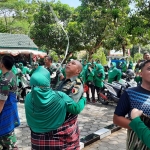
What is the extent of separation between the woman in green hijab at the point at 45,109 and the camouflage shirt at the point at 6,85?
0.37 meters

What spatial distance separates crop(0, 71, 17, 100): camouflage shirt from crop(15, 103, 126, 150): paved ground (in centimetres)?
160

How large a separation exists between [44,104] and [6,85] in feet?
2.08

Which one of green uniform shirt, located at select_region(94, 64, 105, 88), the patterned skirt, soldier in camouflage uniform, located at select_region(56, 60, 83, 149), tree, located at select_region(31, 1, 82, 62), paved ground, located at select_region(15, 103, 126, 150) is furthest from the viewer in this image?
tree, located at select_region(31, 1, 82, 62)

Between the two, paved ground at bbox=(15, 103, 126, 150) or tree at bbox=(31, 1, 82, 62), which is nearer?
paved ground at bbox=(15, 103, 126, 150)

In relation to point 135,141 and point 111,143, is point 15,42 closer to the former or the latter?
point 111,143

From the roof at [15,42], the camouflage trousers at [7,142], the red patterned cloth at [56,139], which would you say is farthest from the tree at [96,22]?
the red patterned cloth at [56,139]

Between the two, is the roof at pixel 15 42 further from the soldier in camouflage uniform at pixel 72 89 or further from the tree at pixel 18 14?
the soldier in camouflage uniform at pixel 72 89

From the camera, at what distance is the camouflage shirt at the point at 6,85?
2.30m

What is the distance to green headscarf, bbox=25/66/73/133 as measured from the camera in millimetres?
1915

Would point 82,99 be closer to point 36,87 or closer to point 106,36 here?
point 36,87

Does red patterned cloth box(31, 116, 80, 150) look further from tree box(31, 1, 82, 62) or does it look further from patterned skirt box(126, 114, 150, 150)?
tree box(31, 1, 82, 62)

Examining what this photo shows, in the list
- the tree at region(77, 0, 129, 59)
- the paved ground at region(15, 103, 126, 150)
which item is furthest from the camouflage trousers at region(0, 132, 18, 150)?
the tree at region(77, 0, 129, 59)

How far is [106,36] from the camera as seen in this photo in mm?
18391

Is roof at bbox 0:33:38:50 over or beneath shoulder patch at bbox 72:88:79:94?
over
